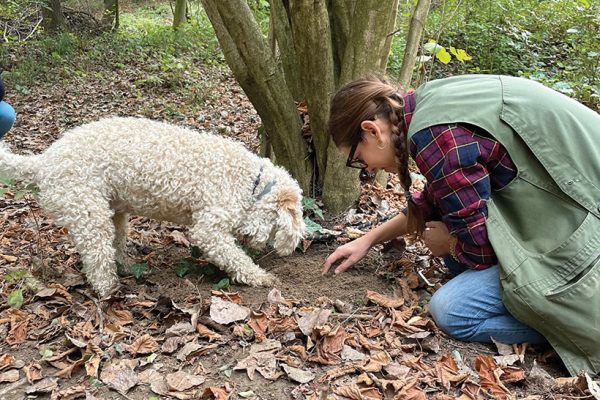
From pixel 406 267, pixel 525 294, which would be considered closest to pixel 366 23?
pixel 406 267

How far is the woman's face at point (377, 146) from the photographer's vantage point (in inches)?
122

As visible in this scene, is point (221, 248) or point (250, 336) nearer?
point (250, 336)

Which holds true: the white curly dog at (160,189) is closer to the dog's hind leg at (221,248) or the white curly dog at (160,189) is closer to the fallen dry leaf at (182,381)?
the dog's hind leg at (221,248)

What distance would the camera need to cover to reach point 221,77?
1138cm

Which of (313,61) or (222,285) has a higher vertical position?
(313,61)

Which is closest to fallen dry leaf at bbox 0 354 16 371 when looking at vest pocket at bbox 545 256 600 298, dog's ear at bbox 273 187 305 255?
dog's ear at bbox 273 187 305 255

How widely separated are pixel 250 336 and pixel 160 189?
4.34 feet

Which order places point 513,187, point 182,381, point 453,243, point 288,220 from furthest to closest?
1. point 288,220
2. point 453,243
3. point 513,187
4. point 182,381

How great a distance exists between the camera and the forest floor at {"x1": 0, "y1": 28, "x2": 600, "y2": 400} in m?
2.71

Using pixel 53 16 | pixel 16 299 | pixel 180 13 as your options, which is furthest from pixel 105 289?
pixel 180 13

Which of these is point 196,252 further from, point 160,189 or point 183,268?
point 160,189

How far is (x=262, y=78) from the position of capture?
4637mm

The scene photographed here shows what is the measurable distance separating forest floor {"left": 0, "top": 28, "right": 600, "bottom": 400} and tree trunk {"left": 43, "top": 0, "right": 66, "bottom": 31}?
11613 millimetres

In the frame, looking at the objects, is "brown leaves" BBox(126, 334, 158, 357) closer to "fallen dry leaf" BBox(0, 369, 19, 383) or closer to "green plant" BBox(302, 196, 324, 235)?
"fallen dry leaf" BBox(0, 369, 19, 383)
